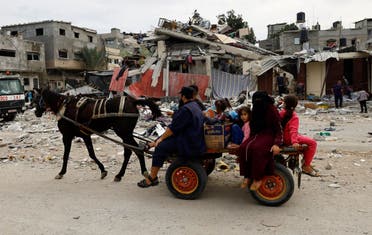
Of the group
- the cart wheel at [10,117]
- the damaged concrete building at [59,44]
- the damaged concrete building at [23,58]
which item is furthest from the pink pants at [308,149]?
the damaged concrete building at [59,44]

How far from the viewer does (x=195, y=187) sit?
16.4 feet

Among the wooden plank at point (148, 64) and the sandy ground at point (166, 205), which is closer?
the sandy ground at point (166, 205)

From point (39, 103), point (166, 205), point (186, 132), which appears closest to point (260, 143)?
point (186, 132)

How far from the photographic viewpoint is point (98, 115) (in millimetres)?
6152

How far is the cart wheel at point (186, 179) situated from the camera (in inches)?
195

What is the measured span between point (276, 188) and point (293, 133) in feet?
2.64

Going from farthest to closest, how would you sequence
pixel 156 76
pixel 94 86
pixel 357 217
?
pixel 94 86 < pixel 156 76 < pixel 357 217

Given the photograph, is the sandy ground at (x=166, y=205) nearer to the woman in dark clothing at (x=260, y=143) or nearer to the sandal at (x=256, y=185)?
the sandal at (x=256, y=185)

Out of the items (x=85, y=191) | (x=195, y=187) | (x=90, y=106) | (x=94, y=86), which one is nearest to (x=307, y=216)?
(x=195, y=187)

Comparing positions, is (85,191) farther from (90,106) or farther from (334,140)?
(334,140)

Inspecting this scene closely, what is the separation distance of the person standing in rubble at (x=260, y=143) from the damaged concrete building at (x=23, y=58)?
3473cm

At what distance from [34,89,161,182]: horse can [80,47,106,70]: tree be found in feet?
124

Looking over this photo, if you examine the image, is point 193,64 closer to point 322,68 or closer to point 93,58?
point 322,68

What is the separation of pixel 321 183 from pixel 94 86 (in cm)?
2175
